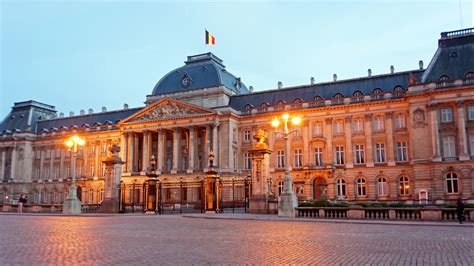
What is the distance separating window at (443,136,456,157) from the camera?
48850 millimetres

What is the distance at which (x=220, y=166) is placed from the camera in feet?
207

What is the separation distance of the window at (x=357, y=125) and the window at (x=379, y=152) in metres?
3.10

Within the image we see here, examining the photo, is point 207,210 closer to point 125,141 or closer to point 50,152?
point 125,141

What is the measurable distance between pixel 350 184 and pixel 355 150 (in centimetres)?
486

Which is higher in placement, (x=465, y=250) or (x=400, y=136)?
(x=400, y=136)

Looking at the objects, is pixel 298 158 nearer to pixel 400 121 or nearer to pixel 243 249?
pixel 400 121

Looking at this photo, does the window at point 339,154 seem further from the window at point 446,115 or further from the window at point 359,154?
the window at point 446,115

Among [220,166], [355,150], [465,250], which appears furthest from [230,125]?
[465,250]

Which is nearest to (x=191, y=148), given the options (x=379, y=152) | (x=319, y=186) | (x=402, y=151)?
(x=319, y=186)

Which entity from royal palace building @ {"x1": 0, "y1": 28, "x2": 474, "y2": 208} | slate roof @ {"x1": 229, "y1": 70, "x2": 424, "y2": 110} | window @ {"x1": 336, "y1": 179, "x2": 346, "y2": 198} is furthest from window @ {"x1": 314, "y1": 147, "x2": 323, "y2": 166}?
slate roof @ {"x1": 229, "y1": 70, "x2": 424, "y2": 110}

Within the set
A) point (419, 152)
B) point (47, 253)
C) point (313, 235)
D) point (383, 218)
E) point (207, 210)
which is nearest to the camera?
point (47, 253)

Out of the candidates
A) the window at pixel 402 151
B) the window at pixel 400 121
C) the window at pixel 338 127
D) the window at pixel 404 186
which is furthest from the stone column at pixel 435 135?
the window at pixel 338 127

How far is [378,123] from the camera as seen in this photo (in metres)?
56.6

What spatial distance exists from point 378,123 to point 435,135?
856 cm
